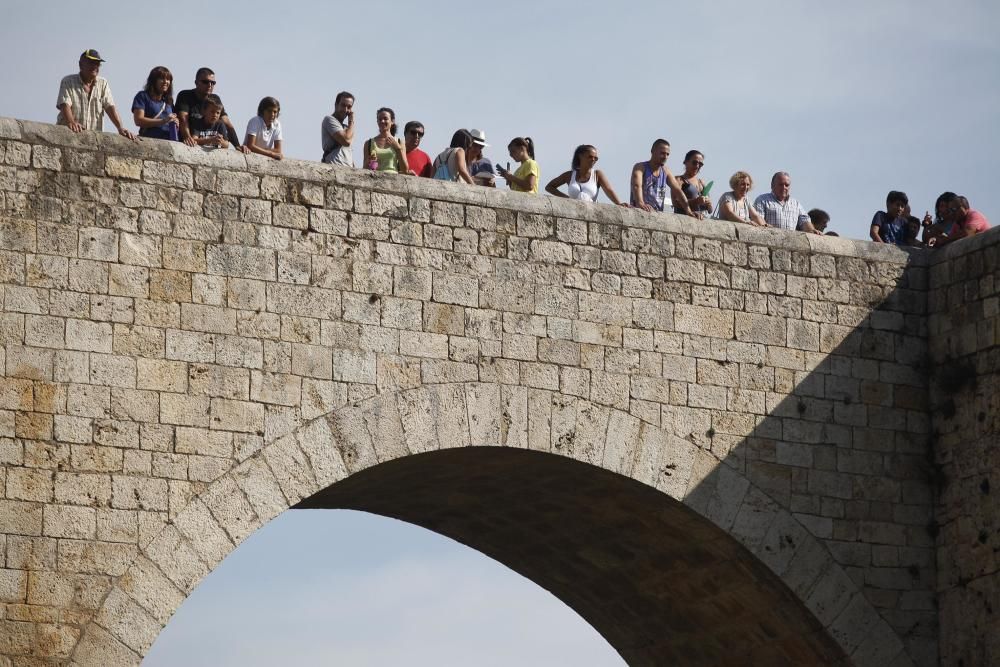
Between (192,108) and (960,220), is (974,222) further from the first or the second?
(192,108)

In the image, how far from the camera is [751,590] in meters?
15.4

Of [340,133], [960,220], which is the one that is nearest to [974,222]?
[960,220]

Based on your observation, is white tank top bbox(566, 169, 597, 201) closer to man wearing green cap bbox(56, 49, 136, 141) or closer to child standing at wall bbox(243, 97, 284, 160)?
child standing at wall bbox(243, 97, 284, 160)

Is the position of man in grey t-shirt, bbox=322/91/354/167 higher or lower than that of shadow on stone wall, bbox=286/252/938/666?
higher

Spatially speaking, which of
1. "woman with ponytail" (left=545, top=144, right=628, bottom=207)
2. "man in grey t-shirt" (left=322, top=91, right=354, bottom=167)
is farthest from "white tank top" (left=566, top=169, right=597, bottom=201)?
"man in grey t-shirt" (left=322, top=91, right=354, bottom=167)

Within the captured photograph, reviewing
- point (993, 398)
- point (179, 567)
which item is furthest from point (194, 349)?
point (993, 398)

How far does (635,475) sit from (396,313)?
207 centimetres

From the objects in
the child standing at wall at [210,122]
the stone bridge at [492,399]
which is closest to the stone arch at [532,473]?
the stone bridge at [492,399]

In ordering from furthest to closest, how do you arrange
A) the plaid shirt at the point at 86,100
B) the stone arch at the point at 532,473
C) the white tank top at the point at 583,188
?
the white tank top at the point at 583,188 → the plaid shirt at the point at 86,100 → the stone arch at the point at 532,473

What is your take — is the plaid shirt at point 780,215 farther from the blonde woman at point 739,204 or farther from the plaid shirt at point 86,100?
the plaid shirt at point 86,100

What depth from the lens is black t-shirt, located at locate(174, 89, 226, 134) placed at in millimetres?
14070

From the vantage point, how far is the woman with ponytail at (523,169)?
15.2 meters

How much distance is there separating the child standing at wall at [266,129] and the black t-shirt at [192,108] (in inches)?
10.2

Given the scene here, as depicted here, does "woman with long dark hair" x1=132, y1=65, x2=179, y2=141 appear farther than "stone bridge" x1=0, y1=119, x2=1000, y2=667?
Yes
